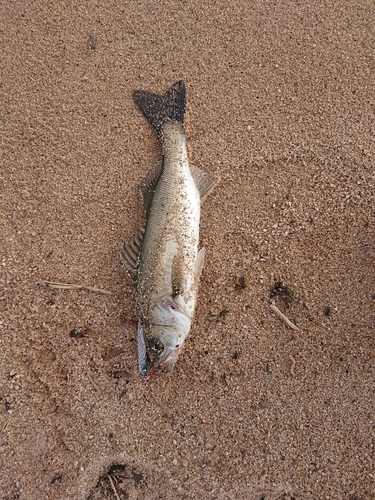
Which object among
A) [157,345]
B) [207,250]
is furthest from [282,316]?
[157,345]

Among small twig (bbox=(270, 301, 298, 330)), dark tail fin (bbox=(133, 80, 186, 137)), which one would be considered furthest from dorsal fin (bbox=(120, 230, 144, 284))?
small twig (bbox=(270, 301, 298, 330))

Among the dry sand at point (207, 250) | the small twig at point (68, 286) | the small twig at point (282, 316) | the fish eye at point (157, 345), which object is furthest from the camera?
the small twig at point (68, 286)

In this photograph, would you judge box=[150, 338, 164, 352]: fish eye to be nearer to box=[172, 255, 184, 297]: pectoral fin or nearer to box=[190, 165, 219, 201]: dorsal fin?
box=[172, 255, 184, 297]: pectoral fin

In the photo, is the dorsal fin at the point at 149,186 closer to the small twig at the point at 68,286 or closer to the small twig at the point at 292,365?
the small twig at the point at 68,286

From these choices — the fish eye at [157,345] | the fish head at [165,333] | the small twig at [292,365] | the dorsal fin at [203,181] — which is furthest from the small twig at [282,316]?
the dorsal fin at [203,181]

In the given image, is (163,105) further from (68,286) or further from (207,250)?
(68,286)

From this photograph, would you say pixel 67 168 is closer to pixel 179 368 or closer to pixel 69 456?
pixel 179 368
